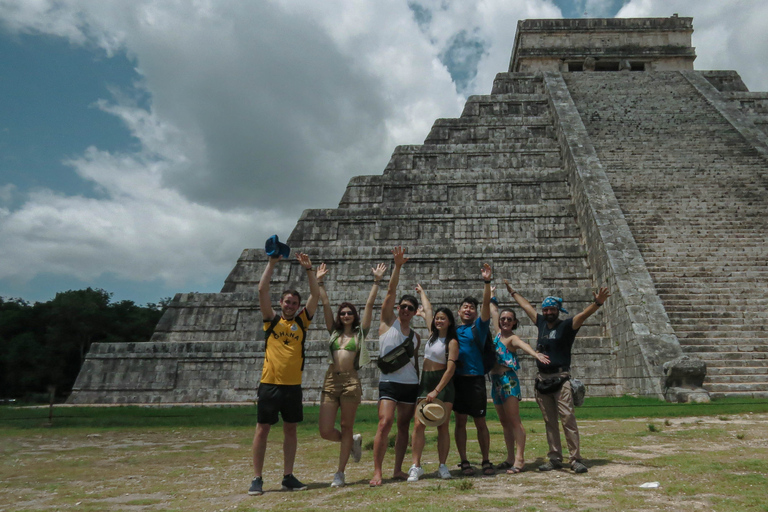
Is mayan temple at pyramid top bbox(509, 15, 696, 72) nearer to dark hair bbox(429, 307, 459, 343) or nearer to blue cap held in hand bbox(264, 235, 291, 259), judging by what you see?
dark hair bbox(429, 307, 459, 343)

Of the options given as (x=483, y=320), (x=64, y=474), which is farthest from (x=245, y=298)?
(x=483, y=320)

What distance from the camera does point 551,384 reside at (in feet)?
17.8

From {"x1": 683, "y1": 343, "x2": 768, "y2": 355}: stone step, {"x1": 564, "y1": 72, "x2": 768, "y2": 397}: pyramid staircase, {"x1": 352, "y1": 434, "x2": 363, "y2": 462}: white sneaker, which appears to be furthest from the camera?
{"x1": 564, "y1": 72, "x2": 768, "y2": 397}: pyramid staircase

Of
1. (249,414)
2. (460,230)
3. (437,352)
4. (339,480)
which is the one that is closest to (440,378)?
(437,352)

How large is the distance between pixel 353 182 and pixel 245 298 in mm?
5953

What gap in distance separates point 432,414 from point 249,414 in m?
6.59

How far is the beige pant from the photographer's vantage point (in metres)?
5.13

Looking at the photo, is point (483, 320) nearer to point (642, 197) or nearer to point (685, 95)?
point (642, 197)

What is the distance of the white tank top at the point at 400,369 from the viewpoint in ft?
17.1

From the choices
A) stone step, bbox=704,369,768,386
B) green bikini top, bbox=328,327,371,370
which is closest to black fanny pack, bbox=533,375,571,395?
green bikini top, bbox=328,327,371,370

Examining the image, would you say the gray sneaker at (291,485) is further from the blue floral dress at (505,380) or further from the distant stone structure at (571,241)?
the distant stone structure at (571,241)

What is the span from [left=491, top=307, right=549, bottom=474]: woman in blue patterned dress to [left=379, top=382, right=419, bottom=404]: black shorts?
88 centimetres

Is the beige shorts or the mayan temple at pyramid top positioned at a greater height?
the mayan temple at pyramid top

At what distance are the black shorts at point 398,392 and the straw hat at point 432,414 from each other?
0.57 feet
